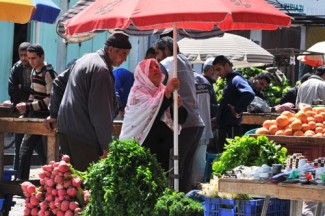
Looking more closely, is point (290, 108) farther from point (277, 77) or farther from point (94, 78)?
point (277, 77)

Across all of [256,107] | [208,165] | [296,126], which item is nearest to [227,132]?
[256,107]

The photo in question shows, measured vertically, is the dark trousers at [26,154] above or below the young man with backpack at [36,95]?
below

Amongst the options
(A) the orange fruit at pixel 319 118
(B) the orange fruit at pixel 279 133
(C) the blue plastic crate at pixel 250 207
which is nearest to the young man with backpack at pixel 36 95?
(B) the orange fruit at pixel 279 133

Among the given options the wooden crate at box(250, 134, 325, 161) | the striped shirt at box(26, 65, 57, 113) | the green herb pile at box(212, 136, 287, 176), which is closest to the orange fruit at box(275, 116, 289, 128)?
the wooden crate at box(250, 134, 325, 161)

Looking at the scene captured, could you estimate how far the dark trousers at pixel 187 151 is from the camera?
998 centimetres

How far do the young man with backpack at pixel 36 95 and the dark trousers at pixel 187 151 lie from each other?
2147 millimetres

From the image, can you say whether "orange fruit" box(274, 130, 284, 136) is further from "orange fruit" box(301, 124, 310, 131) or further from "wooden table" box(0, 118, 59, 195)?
"wooden table" box(0, 118, 59, 195)

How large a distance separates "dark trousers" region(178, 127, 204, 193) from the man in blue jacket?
2.85 meters

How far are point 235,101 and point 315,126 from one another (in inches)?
145

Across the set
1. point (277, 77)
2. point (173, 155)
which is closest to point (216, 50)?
point (277, 77)

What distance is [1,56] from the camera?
20234 mm

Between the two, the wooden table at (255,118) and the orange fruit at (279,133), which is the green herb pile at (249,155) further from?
the wooden table at (255,118)

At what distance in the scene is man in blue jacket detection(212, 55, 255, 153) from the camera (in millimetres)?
12898

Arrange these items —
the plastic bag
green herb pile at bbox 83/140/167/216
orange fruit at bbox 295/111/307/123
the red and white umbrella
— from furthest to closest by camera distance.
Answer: the plastic bag, orange fruit at bbox 295/111/307/123, the red and white umbrella, green herb pile at bbox 83/140/167/216
